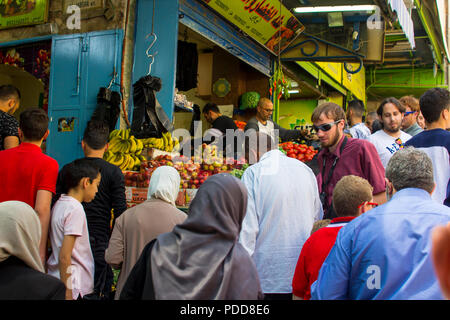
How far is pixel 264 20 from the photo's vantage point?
29.4 ft

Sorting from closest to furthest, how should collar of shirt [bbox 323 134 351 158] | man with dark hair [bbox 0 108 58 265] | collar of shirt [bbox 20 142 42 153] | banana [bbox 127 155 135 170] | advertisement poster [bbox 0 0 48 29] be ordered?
man with dark hair [bbox 0 108 58 265], collar of shirt [bbox 20 142 42 153], collar of shirt [bbox 323 134 351 158], banana [bbox 127 155 135 170], advertisement poster [bbox 0 0 48 29]

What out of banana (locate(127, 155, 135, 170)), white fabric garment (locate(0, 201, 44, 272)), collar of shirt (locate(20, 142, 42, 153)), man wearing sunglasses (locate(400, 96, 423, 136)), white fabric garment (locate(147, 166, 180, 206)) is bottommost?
white fabric garment (locate(0, 201, 44, 272))

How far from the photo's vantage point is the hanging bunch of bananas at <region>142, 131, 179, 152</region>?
235 inches

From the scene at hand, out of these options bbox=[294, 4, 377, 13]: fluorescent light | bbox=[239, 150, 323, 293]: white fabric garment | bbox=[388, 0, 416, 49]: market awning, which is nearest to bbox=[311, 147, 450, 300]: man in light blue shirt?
bbox=[239, 150, 323, 293]: white fabric garment

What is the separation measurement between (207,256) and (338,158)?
221cm

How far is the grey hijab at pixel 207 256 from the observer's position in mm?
1782

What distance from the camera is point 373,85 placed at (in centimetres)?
1736

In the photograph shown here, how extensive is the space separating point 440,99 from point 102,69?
479cm

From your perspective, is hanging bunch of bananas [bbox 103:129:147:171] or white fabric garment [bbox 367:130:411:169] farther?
hanging bunch of bananas [bbox 103:129:147:171]

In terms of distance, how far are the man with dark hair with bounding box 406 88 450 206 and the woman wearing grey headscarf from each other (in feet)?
6.52

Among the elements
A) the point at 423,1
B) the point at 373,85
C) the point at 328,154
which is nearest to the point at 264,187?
the point at 328,154

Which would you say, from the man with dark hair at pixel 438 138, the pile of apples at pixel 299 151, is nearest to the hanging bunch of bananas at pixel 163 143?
the pile of apples at pixel 299 151

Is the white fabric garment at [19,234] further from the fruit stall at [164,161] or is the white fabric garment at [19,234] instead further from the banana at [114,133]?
the banana at [114,133]

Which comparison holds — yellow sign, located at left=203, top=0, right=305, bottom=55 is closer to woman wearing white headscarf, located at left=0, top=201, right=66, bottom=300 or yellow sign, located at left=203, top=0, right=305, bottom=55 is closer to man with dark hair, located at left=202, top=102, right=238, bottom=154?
man with dark hair, located at left=202, top=102, right=238, bottom=154
